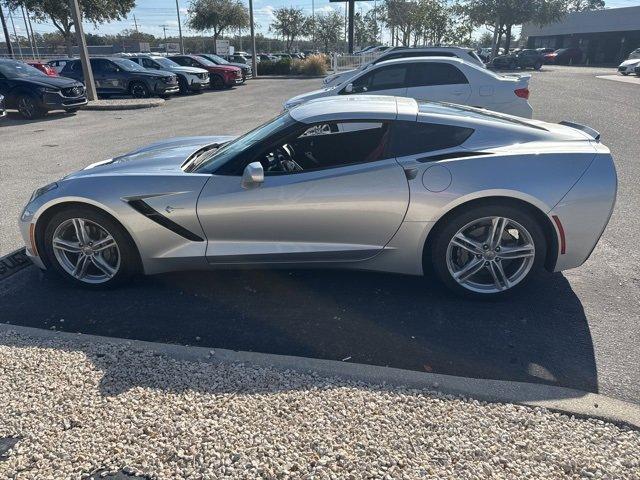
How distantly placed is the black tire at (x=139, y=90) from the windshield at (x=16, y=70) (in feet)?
13.3

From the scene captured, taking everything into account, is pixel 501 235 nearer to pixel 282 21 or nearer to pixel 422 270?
pixel 422 270

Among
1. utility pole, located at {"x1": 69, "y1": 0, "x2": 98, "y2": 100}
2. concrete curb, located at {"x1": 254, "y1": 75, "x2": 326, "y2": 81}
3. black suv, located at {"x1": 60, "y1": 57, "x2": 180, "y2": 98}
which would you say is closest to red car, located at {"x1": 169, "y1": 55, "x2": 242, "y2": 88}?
black suv, located at {"x1": 60, "y1": 57, "x2": 180, "y2": 98}

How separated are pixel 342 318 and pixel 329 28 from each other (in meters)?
71.6

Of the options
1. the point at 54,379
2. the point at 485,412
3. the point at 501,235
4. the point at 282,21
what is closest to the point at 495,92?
the point at 501,235

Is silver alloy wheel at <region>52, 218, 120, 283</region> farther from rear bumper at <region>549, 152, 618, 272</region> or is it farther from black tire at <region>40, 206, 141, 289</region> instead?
rear bumper at <region>549, 152, 618, 272</region>

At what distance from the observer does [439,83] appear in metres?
8.74

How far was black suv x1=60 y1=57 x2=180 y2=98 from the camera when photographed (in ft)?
59.8

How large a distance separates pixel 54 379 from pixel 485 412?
7.89ft

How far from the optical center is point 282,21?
68188 millimetres

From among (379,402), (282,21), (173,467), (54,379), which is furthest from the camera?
(282,21)

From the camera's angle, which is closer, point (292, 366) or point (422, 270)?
point (292, 366)

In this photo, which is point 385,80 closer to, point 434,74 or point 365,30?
point 434,74

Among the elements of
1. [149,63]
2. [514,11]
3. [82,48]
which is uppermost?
[514,11]

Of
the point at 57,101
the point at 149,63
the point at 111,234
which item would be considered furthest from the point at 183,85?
the point at 111,234
